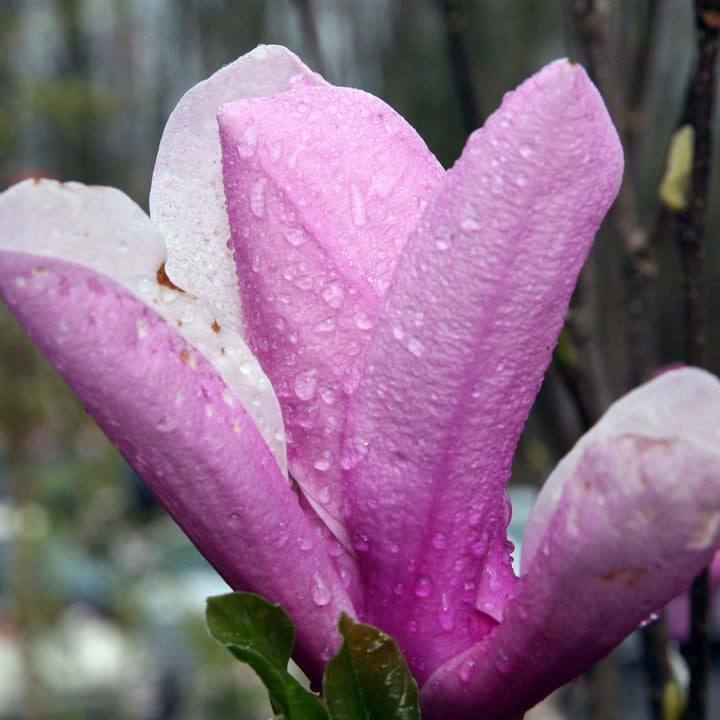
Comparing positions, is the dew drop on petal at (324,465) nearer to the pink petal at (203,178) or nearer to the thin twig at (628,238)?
the pink petal at (203,178)

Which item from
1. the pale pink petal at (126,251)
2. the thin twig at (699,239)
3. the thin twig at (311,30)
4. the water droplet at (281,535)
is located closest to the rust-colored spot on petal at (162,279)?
the pale pink petal at (126,251)

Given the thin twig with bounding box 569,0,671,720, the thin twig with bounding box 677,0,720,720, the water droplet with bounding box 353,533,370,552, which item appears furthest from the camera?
the thin twig with bounding box 569,0,671,720

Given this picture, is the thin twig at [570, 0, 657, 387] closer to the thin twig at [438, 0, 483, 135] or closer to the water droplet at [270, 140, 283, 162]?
the thin twig at [438, 0, 483, 135]

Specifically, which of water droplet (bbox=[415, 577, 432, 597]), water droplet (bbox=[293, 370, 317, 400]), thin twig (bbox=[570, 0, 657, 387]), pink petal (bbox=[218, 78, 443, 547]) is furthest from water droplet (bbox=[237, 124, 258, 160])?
thin twig (bbox=[570, 0, 657, 387])

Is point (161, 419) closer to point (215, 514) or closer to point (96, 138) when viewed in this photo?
point (215, 514)

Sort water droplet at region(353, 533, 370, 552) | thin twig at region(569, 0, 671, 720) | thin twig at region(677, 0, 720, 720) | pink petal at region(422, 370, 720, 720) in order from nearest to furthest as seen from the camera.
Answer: pink petal at region(422, 370, 720, 720) < water droplet at region(353, 533, 370, 552) < thin twig at region(677, 0, 720, 720) < thin twig at region(569, 0, 671, 720)

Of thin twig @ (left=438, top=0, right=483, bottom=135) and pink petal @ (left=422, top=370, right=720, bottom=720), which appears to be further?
thin twig @ (left=438, top=0, right=483, bottom=135)

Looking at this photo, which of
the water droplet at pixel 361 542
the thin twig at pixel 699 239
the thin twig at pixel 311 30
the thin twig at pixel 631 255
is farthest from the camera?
→ the thin twig at pixel 311 30
